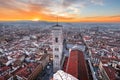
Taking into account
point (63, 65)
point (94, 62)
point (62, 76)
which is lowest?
point (94, 62)

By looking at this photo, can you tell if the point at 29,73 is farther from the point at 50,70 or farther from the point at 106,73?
the point at 106,73

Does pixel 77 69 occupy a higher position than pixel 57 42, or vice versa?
pixel 57 42

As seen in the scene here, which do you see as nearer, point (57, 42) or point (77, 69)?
point (77, 69)

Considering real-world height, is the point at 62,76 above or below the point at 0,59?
above

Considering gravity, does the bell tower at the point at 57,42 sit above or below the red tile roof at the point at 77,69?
above

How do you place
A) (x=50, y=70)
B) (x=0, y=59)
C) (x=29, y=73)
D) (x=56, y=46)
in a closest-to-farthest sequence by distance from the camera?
(x=56, y=46)
(x=29, y=73)
(x=50, y=70)
(x=0, y=59)

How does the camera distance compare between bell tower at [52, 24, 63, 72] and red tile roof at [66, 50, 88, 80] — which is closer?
red tile roof at [66, 50, 88, 80]

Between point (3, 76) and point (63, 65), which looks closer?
point (3, 76)

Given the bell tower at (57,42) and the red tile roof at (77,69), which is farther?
the bell tower at (57,42)

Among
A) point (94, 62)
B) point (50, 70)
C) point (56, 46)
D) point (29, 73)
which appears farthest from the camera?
point (94, 62)

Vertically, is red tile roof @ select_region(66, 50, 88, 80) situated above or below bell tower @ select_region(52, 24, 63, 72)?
below

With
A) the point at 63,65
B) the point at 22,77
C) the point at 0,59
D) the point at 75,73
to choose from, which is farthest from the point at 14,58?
the point at 75,73
